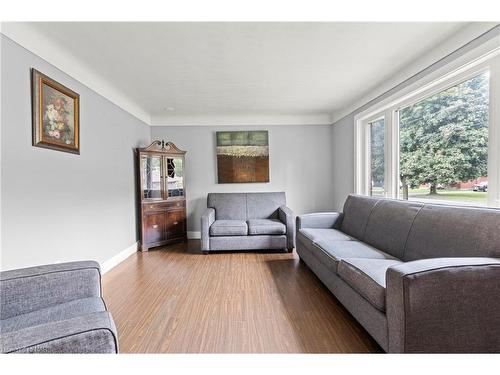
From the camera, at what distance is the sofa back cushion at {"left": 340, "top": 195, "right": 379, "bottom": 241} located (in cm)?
278

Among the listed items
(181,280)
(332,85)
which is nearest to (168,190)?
(181,280)

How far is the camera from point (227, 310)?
2064 mm

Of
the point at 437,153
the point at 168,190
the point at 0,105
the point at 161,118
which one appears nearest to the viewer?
the point at 0,105

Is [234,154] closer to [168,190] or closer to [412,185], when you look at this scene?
[168,190]

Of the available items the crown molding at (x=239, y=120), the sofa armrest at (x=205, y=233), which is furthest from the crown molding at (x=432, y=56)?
the sofa armrest at (x=205, y=233)

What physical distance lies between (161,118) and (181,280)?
10.3 feet

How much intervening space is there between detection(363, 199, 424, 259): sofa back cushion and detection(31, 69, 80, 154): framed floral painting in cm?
313

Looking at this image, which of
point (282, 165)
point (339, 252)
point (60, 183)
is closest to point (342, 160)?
point (282, 165)

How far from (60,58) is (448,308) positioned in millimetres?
3478

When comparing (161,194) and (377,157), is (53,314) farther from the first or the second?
(377,157)

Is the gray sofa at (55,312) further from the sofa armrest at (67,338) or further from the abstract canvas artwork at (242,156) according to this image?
the abstract canvas artwork at (242,156)

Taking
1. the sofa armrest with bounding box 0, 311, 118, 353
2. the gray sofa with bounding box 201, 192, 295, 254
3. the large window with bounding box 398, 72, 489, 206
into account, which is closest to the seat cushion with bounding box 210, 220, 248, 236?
the gray sofa with bounding box 201, 192, 295, 254

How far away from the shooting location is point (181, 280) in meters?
2.73
